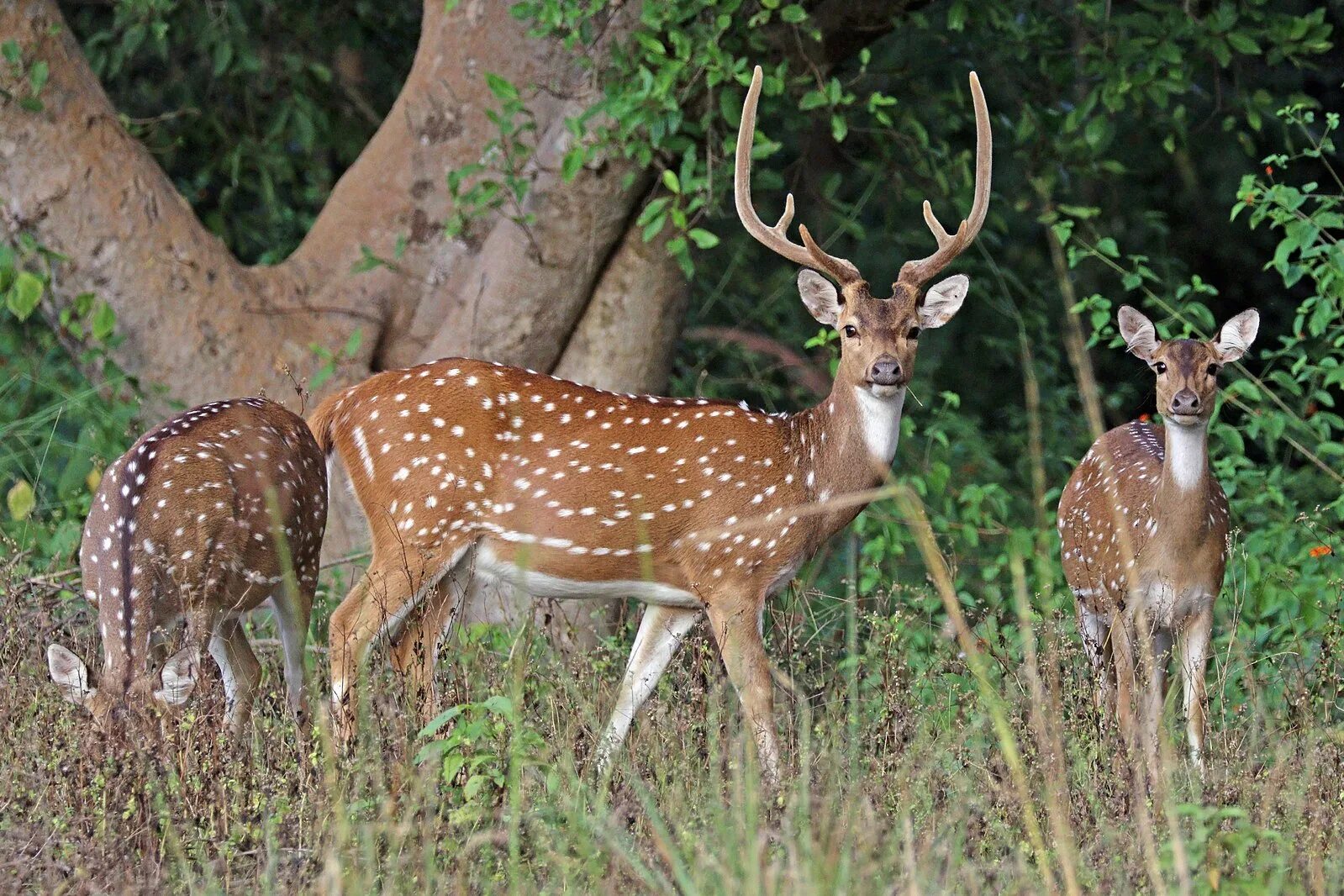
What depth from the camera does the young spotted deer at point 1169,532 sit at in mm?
6008

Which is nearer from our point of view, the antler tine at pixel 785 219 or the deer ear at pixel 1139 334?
the antler tine at pixel 785 219

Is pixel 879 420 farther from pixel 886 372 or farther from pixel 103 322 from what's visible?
pixel 103 322

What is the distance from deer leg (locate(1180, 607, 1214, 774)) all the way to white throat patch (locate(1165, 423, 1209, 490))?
1.50 ft

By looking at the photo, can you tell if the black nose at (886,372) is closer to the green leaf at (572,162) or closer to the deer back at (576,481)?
the deer back at (576,481)

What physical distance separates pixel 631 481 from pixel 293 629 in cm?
122

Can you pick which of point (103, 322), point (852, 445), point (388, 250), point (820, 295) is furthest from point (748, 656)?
point (103, 322)

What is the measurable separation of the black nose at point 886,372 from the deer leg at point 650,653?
1.06m

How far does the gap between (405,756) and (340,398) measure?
86.0 inches

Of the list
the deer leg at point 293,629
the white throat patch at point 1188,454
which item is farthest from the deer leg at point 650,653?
the white throat patch at point 1188,454

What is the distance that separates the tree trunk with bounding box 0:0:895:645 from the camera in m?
7.75

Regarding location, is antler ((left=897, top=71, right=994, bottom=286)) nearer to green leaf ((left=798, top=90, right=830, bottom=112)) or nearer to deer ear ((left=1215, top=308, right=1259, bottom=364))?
deer ear ((left=1215, top=308, right=1259, bottom=364))

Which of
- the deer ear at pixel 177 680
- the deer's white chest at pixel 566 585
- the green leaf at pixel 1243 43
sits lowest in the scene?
the deer's white chest at pixel 566 585

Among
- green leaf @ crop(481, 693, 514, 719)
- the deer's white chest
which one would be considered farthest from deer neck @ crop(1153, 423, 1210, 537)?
green leaf @ crop(481, 693, 514, 719)

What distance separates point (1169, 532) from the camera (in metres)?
6.16
